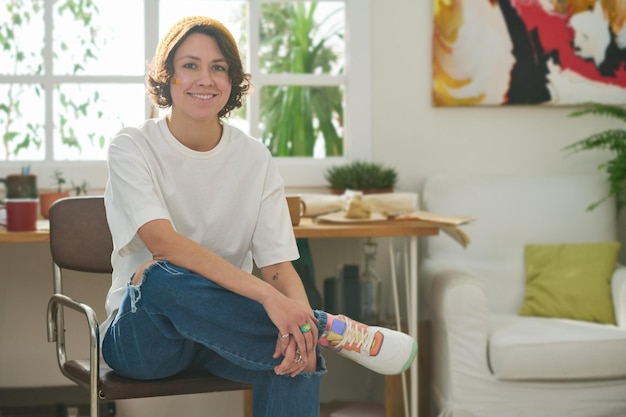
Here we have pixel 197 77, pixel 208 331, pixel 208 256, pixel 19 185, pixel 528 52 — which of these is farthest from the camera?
pixel 528 52

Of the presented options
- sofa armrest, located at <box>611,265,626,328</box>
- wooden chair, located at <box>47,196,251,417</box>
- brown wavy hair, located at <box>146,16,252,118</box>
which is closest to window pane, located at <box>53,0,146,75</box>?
wooden chair, located at <box>47,196,251,417</box>

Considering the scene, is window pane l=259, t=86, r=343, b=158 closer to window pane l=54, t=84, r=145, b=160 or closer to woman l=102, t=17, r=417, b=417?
window pane l=54, t=84, r=145, b=160

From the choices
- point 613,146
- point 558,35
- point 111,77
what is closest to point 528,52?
point 558,35

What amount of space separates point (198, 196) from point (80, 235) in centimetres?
46

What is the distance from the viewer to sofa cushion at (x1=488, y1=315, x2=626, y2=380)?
2.79 meters

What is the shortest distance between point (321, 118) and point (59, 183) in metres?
1.04

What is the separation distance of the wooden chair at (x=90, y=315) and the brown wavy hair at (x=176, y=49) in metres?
0.42

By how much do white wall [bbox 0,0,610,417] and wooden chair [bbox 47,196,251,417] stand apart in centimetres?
113

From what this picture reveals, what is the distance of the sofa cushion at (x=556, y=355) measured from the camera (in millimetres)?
2789

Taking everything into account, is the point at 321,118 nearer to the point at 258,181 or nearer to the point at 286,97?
the point at 286,97

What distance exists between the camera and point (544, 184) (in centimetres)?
341

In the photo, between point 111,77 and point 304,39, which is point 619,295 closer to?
point 304,39

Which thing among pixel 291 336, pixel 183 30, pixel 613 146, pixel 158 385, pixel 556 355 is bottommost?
pixel 556 355

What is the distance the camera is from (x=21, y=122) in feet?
11.3
